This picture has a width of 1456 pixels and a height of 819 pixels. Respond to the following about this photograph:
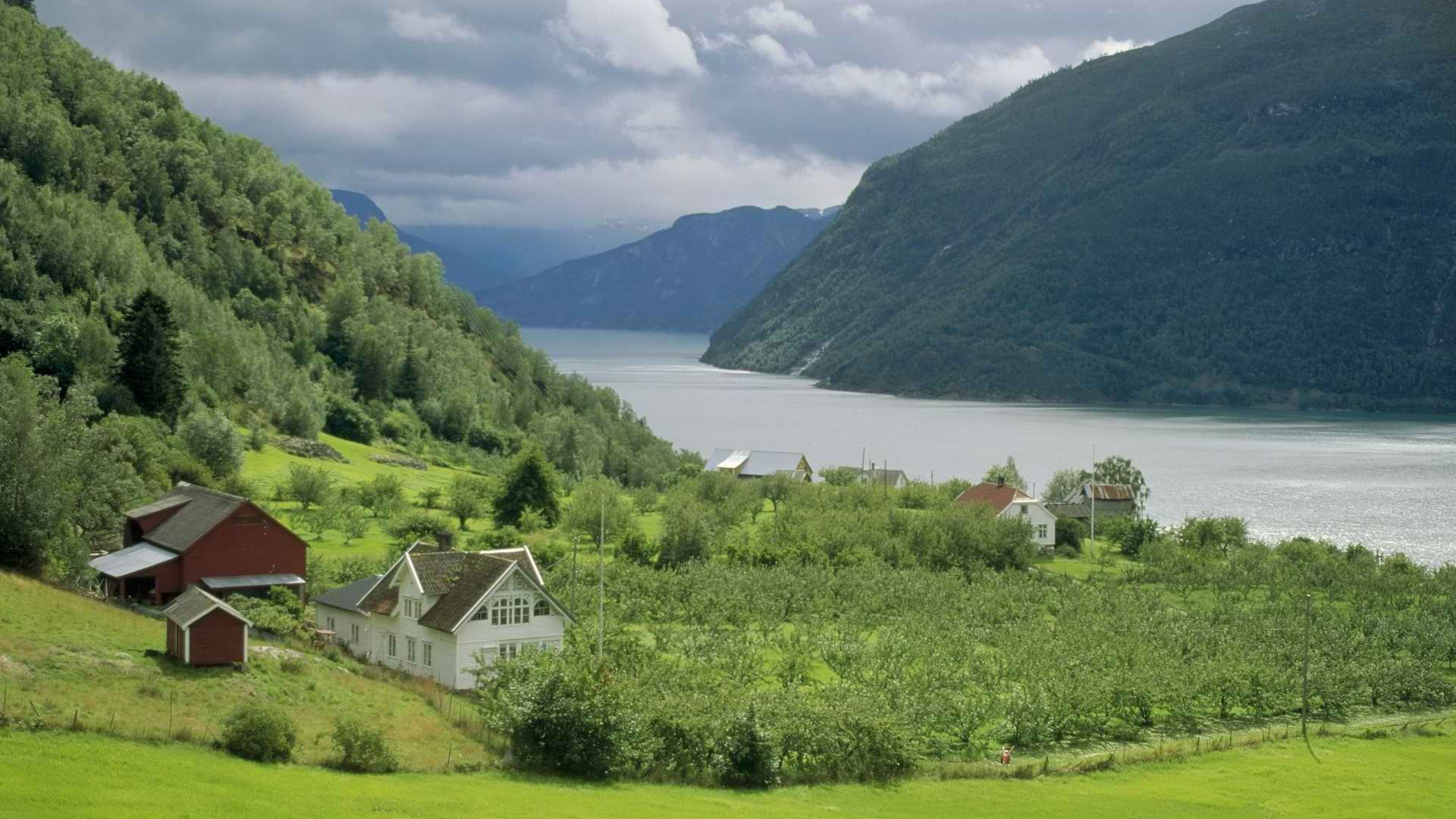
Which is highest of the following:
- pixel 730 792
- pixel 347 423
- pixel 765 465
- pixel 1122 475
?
pixel 347 423

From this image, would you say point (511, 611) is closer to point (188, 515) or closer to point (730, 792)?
point (730, 792)

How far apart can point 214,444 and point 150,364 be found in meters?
8.70

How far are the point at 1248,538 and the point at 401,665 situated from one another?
63201 mm

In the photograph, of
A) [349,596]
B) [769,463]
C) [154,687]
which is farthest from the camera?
[769,463]

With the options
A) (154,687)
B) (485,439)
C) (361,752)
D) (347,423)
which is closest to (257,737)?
(361,752)

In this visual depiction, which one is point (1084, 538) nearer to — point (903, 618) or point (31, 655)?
point (903, 618)

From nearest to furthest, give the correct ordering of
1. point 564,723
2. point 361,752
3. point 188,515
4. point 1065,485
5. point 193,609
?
point 361,752, point 564,723, point 193,609, point 188,515, point 1065,485

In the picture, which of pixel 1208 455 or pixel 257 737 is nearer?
pixel 257 737

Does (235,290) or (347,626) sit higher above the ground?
(235,290)

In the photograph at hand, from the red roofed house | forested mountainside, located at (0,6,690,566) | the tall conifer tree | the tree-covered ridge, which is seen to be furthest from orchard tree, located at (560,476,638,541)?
the red roofed house

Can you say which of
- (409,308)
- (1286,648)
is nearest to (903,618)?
(1286,648)

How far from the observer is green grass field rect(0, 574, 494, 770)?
25.9 m

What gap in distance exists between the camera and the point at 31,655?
1101 inches

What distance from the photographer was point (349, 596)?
136 ft
